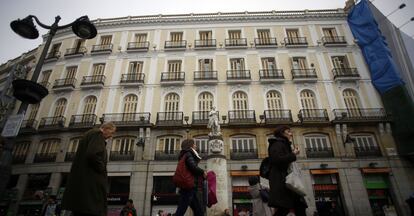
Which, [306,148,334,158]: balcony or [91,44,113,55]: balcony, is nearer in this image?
[306,148,334,158]: balcony

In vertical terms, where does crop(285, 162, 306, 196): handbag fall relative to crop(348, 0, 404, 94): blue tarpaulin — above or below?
below

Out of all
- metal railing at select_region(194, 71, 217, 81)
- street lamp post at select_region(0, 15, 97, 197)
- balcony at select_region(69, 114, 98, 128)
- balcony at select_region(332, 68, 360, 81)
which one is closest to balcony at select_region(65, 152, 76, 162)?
balcony at select_region(69, 114, 98, 128)

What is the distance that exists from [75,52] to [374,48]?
2709cm

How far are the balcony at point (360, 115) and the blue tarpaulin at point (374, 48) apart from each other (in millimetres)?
1728

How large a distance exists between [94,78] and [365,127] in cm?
2303

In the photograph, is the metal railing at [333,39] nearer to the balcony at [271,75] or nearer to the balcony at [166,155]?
the balcony at [271,75]

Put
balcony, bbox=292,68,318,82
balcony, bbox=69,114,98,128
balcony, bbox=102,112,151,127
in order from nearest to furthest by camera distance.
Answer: balcony, bbox=102,112,151,127
balcony, bbox=69,114,98,128
balcony, bbox=292,68,318,82

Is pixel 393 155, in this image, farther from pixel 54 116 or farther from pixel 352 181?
pixel 54 116

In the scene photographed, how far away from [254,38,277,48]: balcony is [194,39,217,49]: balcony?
3987 millimetres

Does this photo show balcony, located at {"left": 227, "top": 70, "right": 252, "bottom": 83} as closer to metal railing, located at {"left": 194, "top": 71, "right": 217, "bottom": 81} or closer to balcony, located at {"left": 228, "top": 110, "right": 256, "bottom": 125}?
metal railing, located at {"left": 194, "top": 71, "right": 217, "bottom": 81}

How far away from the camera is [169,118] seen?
18969 millimetres

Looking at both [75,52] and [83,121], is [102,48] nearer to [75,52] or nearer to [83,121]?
[75,52]

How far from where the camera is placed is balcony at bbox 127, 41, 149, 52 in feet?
72.9

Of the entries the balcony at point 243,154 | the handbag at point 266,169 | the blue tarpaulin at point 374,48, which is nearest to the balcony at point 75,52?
the balcony at point 243,154
